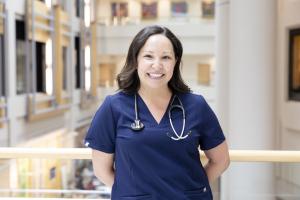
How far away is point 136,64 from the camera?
207 cm

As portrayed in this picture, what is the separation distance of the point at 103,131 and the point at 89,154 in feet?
4.23

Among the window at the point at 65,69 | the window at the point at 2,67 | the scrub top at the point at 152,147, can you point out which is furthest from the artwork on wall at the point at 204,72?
the scrub top at the point at 152,147

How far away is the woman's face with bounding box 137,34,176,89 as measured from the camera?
6.50 ft

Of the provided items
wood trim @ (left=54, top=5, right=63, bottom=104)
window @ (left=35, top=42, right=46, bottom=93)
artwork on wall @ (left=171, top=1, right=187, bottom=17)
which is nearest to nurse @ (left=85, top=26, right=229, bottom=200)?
window @ (left=35, top=42, right=46, bottom=93)

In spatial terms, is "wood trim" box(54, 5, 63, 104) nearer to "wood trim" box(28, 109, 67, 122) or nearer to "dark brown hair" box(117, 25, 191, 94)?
"wood trim" box(28, 109, 67, 122)

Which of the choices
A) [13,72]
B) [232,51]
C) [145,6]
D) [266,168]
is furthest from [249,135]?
[145,6]

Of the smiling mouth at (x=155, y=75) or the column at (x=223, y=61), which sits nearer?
the smiling mouth at (x=155, y=75)

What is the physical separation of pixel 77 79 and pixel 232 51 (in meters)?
14.6

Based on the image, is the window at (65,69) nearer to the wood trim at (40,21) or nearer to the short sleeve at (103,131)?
the wood trim at (40,21)

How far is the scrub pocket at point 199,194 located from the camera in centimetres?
200

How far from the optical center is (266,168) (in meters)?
3.41

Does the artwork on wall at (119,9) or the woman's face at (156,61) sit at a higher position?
the artwork on wall at (119,9)

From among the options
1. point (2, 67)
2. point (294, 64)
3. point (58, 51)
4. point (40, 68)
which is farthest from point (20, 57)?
point (294, 64)

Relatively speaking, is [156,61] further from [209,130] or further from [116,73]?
A: [116,73]
